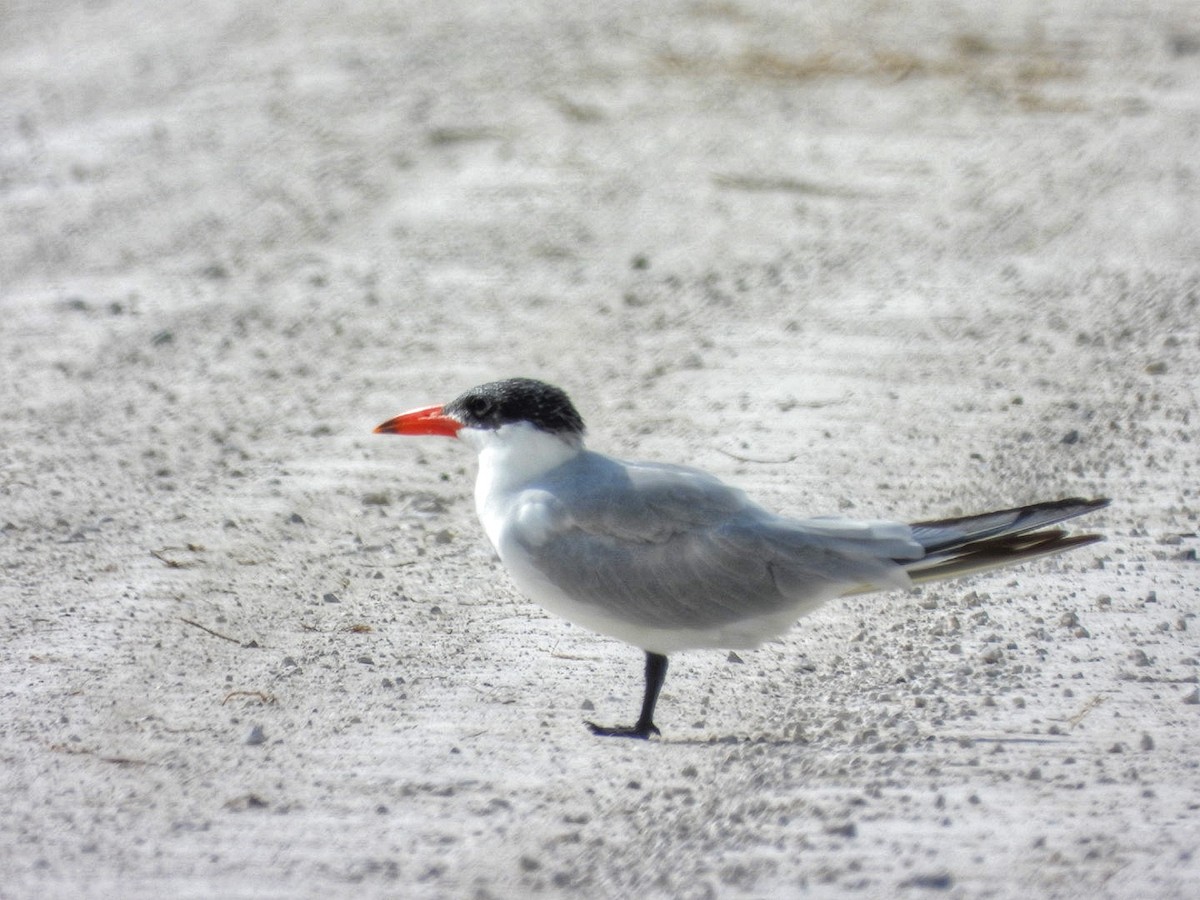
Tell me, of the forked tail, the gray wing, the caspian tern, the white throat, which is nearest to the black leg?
the caspian tern

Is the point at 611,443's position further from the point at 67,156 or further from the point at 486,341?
the point at 67,156

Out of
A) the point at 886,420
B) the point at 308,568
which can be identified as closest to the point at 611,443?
the point at 886,420

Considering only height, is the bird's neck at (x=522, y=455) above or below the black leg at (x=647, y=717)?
above

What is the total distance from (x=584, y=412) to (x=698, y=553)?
7.04 ft

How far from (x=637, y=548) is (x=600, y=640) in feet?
2.24

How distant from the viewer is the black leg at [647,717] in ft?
12.9

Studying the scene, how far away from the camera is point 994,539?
3902mm

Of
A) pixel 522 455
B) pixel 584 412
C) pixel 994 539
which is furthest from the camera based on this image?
pixel 584 412

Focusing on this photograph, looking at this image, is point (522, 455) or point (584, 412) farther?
point (584, 412)

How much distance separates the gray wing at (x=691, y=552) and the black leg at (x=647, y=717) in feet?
0.45

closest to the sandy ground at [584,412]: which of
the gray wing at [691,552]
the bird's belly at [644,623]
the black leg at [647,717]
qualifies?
the black leg at [647,717]

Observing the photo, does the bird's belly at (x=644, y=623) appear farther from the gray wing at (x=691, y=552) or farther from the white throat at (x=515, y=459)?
the white throat at (x=515, y=459)

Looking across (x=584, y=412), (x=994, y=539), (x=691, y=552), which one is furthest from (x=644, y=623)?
(x=584, y=412)

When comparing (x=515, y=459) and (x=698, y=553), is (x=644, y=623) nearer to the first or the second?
(x=698, y=553)
